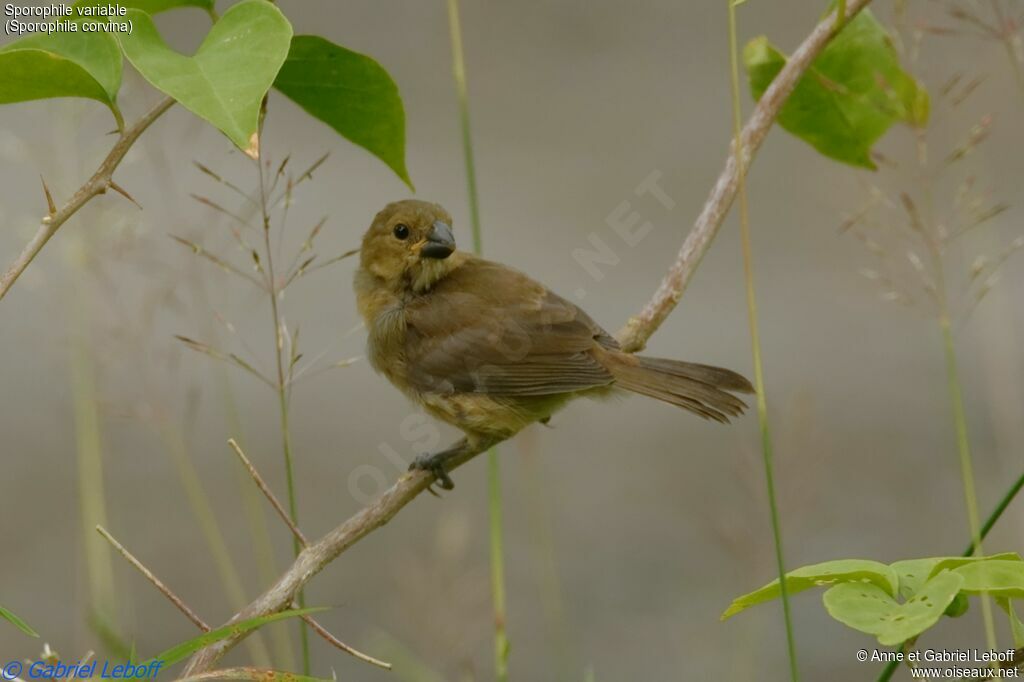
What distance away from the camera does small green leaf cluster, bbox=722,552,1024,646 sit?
1.21 metres

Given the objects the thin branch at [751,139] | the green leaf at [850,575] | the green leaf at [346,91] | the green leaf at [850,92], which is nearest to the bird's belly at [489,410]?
the thin branch at [751,139]

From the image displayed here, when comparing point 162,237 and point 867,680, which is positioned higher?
point 162,237

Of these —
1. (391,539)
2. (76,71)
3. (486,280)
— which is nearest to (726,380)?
(486,280)

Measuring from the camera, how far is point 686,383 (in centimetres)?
301

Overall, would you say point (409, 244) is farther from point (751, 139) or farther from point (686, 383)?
point (751, 139)

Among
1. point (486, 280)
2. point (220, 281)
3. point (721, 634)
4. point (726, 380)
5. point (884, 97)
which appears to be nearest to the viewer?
point (884, 97)

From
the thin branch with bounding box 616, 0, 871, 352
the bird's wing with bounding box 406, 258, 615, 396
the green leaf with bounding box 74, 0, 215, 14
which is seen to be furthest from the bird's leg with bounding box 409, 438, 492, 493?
the green leaf with bounding box 74, 0, 215, 14

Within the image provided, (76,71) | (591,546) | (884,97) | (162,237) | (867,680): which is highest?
(162,237)

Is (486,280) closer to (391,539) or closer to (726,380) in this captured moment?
(726,380)

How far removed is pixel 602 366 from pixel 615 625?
2.54 metres

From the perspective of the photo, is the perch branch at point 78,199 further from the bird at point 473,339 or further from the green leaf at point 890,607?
the bird at point 473,339

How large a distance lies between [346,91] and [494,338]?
1.68 meters

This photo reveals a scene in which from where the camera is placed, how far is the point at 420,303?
3492 mm

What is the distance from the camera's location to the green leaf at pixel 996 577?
1.24 meters
